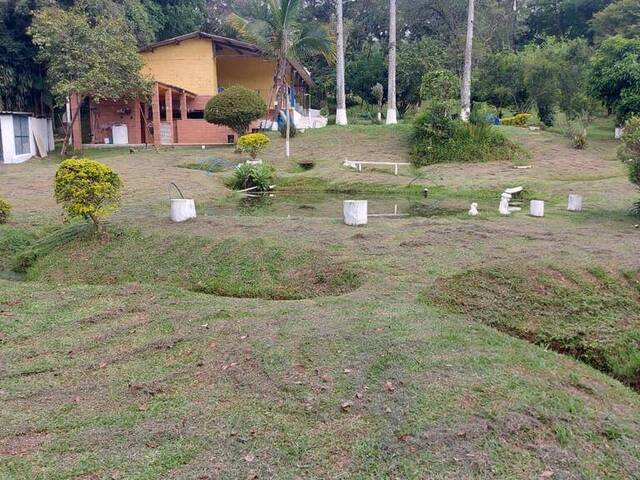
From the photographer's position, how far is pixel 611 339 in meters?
6.09

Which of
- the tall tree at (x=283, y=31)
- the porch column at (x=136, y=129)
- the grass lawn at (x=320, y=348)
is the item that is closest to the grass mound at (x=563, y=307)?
the grass lawn at (x=320, y=348)

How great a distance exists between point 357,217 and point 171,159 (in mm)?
13732

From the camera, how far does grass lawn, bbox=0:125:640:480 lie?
375 centimetres

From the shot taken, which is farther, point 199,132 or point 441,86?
point 199,132

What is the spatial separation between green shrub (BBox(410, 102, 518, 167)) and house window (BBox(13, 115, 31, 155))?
53.7ft

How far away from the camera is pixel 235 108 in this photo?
2367 centimetres

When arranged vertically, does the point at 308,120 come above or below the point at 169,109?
below

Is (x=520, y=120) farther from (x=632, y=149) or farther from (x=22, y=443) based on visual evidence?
(x=22, y=443)

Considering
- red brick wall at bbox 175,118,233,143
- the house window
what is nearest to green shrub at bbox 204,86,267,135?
red brick wall at bbox 175,118,233,143

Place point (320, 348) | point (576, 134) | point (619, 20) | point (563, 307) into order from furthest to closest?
point (619, 20), point (576, 134), point (563, 307), point (320, 348)

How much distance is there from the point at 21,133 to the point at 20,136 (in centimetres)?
18

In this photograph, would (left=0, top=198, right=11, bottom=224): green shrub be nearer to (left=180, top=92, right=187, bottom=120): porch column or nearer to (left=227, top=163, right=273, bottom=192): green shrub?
(left=227, top=163, right=273, bottom=192): green shrub

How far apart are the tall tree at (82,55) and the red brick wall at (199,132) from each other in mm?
4478

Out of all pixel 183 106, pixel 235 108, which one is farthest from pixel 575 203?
pixel 183 106
